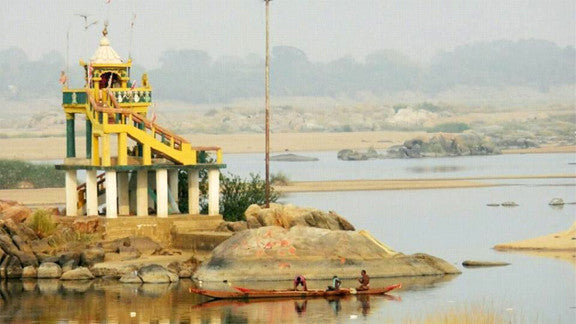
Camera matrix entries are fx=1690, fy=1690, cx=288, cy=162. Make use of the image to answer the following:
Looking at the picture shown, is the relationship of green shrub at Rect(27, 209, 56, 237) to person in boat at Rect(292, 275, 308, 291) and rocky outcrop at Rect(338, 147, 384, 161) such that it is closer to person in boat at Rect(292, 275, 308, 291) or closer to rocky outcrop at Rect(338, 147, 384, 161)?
person in boat at Rect(292, 275, 308, 291)

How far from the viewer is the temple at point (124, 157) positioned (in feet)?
186

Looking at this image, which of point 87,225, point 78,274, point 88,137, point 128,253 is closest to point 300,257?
point 128,253

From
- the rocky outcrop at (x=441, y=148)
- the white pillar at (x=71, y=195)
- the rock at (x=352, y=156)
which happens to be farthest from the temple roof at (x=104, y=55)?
the rocky outcrop at (x=441, y=148)

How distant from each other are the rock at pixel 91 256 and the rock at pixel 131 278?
2.08 metres

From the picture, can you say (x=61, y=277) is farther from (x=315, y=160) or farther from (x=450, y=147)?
(x=450, y=147)

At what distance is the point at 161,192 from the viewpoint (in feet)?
187

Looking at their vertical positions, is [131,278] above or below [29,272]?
below

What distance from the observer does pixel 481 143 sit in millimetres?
170125

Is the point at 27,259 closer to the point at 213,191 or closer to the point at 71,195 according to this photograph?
the point at 71,195

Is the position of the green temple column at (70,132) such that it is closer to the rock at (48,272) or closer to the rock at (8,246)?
the rock at (8,246)

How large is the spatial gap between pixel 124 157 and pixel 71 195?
4.20 m

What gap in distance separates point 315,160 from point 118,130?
327 ft

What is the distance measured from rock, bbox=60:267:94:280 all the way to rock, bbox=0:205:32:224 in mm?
5012

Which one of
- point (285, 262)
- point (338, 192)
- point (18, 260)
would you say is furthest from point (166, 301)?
point (338, 192)
